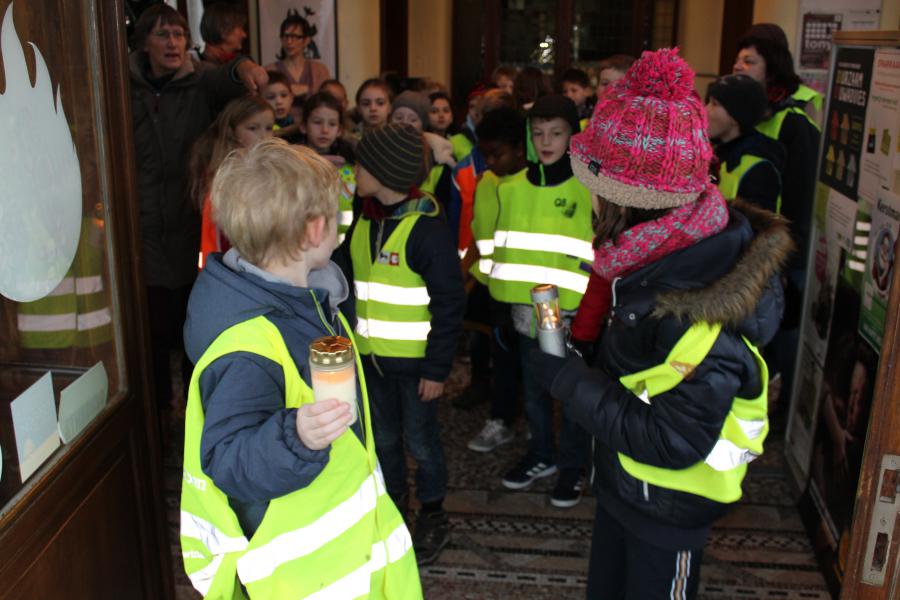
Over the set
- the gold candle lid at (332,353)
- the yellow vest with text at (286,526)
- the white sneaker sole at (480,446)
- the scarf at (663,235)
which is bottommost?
the white sneaker sole at (480,446)

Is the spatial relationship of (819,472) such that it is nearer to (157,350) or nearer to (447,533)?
(447,533)

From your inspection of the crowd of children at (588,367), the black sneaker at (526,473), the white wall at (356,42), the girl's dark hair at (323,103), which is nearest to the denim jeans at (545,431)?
the black sneaker at (526,473)

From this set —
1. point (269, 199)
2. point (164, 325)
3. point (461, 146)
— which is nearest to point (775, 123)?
point (461, 146)

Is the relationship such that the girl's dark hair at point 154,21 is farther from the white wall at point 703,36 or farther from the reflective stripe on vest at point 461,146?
the white wall at point 703,36

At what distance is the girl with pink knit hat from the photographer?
1818mm

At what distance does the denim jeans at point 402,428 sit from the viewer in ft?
10.2

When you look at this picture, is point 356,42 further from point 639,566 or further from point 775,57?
point 639,566

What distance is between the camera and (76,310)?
1.96m

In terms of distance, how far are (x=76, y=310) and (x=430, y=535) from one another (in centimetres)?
166

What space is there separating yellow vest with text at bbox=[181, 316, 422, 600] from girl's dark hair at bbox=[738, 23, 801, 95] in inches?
129

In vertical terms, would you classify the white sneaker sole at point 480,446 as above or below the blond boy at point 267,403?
below

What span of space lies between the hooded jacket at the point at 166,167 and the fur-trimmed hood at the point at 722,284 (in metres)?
2.34

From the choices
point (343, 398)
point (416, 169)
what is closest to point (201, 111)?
point (416, 169)

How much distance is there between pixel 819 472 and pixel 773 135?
1.55m
